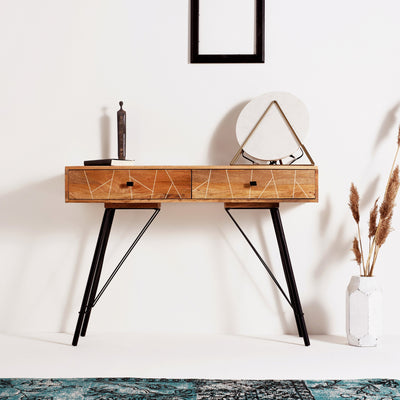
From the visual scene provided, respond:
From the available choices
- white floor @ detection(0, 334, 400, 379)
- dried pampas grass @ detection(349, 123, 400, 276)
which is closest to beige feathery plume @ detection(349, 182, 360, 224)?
dried pampas grass @ detection(349, 123, 400, 276)

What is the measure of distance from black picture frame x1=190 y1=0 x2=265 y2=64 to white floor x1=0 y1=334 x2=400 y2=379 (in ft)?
4.47

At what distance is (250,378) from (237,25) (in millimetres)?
1681

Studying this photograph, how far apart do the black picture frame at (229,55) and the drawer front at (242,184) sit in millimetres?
666

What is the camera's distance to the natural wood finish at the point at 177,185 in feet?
7.36

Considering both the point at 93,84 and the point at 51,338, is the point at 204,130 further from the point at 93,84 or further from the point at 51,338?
the point at 51,338

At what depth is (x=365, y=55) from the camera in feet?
8.50

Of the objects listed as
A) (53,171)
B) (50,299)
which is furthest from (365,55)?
(50,299)

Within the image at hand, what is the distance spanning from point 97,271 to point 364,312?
1234 mm

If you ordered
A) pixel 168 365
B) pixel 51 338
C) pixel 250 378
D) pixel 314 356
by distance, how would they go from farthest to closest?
pixel 51 338 → pixel 314 356 → pixel 168 365 → pixel 250 378

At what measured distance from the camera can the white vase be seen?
7.63ft

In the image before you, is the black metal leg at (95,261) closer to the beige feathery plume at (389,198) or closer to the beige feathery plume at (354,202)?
the beige feathery plume at (354,202)

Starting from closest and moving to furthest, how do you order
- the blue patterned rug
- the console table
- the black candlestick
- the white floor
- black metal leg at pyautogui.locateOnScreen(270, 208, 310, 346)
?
the blue patterned rug, the white floor, the console table, black metal leg at pyautogui.locateOnScreen(270, 208, 310, 346), the black candlestick

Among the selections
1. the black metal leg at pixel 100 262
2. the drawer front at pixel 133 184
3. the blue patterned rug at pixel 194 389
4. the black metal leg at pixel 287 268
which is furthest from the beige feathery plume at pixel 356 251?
the black metal leg at pixel 100 262

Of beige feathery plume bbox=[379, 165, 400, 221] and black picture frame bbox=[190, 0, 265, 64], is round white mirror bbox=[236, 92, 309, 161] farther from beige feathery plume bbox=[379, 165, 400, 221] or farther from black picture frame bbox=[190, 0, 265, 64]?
beige feathery plume bbox=[379, 165, 400, 221]
